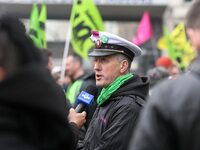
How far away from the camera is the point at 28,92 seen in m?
2.04

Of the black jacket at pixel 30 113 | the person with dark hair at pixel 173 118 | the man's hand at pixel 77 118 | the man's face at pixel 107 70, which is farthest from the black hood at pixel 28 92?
the man's face at pixel 107 70

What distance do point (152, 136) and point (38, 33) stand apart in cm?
662

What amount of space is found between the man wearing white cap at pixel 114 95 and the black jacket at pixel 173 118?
1.36 metres

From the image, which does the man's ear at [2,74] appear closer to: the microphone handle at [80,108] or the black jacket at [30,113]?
the black jacket at [30,113]

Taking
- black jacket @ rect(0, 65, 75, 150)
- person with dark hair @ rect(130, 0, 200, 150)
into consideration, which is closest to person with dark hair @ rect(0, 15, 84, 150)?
black jacket @ rect(0, 65, 75, 150)

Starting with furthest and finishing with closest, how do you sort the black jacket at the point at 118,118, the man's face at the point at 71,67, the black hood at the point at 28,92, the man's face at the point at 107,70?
the man's face at the point at 71,67 → the man's face at the point at 107,70 → the black jacket at the point at 118,118 → the black hood at the point at 28,92

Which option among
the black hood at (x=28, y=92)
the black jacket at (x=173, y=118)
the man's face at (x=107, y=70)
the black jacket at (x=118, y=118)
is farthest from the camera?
the man's face at (x=107, y=70)

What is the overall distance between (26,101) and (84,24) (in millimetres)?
6946

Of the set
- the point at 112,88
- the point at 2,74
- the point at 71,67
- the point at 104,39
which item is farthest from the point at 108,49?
the point at 71,67

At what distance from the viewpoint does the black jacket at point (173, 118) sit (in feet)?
7.34

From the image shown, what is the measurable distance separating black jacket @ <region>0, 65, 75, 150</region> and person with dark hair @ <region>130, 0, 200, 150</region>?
0.38m

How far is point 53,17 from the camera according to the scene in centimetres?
2670

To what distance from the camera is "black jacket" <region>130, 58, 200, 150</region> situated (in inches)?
88.1

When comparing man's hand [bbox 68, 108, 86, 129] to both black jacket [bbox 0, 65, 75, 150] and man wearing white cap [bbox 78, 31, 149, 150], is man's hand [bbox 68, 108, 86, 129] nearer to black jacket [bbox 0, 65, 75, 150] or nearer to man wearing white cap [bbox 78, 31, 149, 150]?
man wearing white cap [bbox 78, 31, 149, 150]
